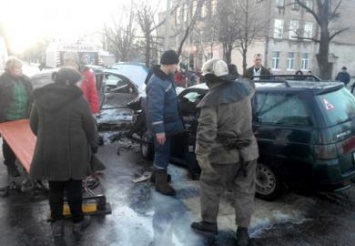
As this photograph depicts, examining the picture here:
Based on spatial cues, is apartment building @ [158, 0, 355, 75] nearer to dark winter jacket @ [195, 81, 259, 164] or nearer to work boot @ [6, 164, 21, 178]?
work boot @ [6, 164, 21, 178]

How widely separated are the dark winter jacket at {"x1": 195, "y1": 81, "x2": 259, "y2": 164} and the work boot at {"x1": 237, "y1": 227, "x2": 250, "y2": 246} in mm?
680

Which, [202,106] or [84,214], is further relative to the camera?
[84,214]

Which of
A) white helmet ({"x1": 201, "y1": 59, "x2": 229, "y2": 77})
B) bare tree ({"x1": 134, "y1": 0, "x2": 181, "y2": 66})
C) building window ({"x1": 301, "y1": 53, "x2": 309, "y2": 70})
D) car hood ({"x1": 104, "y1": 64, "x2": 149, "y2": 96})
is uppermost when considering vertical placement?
bare tree ({"x1": 134, "y1": 0, "x2": 181, "y2": 66})

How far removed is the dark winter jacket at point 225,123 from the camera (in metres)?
3.85

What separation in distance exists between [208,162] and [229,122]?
0.43 meters

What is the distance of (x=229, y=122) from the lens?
3.90m

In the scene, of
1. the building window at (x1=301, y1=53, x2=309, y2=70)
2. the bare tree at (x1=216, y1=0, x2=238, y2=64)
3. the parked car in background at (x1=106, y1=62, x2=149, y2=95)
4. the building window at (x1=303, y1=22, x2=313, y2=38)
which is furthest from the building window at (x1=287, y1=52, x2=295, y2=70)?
the parked car in background at (x1=106, y1=62, x2=149, y2=95)

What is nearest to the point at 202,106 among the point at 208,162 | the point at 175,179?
the point at 208,162

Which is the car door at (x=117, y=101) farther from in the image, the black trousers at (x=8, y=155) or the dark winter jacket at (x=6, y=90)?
the dark winter jacket at (x=6, y=90)

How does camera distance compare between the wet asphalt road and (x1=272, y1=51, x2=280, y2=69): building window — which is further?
(x1=272, y1=51, x2=280, y2=69): building window

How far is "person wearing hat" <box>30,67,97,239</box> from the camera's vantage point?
3686mm

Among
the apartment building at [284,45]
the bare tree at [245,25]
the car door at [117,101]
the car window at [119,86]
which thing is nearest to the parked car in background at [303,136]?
the car door at [117,101]

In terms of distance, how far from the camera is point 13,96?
5.70 meters

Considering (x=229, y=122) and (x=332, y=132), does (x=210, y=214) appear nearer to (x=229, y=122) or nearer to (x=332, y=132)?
(x=229, y=122)
